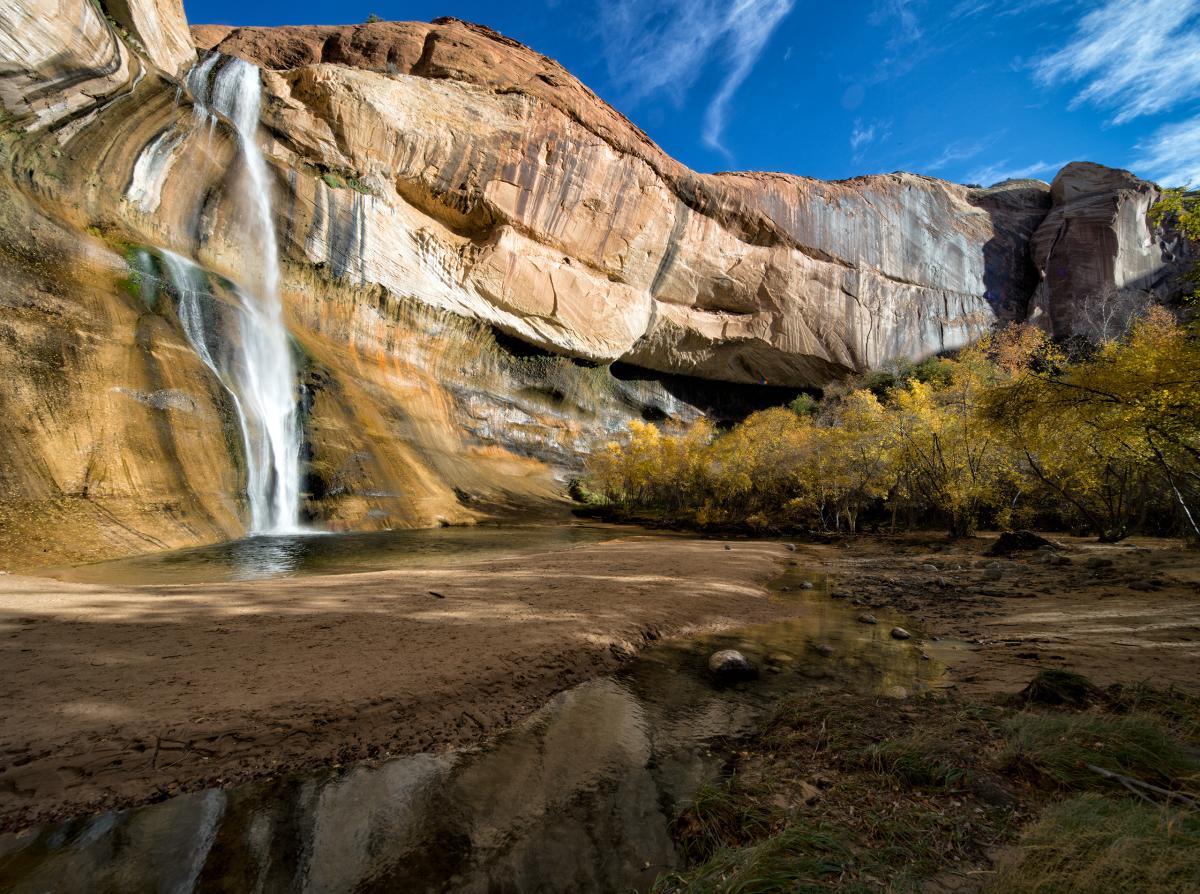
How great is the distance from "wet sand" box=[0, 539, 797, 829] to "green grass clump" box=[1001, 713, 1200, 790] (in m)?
3.54

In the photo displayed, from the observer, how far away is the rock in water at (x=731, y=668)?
5.29 meters

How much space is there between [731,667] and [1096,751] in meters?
2.86

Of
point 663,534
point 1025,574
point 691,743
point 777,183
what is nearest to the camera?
point 691,743

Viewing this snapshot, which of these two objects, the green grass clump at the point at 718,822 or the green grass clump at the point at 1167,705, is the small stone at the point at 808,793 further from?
the green grass clump at the point at 1167,705

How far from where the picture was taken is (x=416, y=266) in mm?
31641

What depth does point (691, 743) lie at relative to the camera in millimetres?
3918

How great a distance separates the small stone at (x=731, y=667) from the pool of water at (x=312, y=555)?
26.2 feet

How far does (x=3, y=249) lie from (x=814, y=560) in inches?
941

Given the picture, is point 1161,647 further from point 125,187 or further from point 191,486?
point 125,187

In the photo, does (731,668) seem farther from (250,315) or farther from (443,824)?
(250,315)

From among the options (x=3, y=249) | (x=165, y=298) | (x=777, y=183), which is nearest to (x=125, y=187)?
(x=165, y=298)

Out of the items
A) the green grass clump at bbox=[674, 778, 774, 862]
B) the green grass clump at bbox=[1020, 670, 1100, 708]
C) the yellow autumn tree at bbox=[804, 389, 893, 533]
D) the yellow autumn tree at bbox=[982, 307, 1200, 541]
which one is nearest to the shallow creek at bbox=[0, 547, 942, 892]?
the green grass clump at bbox=[674, 778, 774, 862]

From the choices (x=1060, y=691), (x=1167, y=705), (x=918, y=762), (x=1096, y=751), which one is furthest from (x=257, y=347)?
(x=1167, y=705)

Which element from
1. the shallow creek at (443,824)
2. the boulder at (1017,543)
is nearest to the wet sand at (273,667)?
the shallow creek at (443,824)
